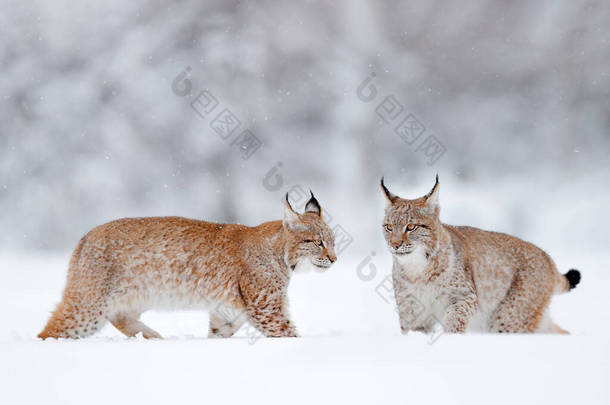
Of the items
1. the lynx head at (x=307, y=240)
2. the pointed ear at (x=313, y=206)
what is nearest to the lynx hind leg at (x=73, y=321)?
the lynx head at (x=307, y=240)

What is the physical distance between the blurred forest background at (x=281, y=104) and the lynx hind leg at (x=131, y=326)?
1756 mm

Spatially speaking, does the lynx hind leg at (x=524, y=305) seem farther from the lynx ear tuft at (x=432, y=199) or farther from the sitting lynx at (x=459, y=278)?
the lynx ear tuft at (x=432, y=199)

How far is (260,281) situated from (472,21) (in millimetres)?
3818

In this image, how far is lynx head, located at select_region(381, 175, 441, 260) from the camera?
3055 millimetres

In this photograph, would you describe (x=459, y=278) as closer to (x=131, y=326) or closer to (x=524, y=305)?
(x=524, y=305)

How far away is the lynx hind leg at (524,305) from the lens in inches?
130

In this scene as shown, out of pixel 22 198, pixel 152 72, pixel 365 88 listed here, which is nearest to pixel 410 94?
pixel 365 88

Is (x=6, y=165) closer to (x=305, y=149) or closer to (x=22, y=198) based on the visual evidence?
(x=22, y=198)

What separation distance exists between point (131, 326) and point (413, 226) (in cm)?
152

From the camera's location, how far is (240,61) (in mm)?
5984

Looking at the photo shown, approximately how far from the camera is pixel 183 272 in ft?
10.4

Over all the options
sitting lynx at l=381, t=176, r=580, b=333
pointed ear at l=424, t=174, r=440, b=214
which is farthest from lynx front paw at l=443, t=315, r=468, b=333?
pointed ear at l=424, t=174, r=440, b=214

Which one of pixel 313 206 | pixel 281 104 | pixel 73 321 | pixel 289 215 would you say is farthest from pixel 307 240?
pixel 281 104

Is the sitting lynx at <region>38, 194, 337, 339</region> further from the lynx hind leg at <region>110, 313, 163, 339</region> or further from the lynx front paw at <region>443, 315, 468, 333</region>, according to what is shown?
the lynx front paw at <region>443, 315, 468, 333</region>
